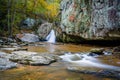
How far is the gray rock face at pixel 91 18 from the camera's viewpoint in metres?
14.4

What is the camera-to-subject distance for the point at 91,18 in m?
16.7

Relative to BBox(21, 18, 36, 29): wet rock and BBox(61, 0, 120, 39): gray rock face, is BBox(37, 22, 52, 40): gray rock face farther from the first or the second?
BBox(61, 0, 120, 39): gray rock face

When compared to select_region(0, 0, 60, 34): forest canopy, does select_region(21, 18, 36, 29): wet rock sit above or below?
below

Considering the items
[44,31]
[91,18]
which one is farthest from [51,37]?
[91,18]

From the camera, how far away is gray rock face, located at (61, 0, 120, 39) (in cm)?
1445

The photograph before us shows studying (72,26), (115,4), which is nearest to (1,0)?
(72,26)

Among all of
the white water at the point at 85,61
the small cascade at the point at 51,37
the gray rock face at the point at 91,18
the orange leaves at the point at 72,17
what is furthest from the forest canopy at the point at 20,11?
the white water at the point at 85,61

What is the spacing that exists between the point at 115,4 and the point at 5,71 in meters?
8.71

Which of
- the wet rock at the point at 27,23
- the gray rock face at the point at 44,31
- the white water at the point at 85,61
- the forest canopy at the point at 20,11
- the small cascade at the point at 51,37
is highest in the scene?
the forest canopy at the point at 20,11

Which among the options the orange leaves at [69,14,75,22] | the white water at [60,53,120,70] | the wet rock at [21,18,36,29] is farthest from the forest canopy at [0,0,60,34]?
the white water at [60,53,120,70]

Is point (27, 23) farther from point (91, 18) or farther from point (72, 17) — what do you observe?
point (91, 18)

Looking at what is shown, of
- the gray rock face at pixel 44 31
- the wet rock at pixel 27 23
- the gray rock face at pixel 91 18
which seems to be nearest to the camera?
the gray rock face at pixel 91 18

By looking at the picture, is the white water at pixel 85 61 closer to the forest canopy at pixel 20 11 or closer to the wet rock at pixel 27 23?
the forest canopy at pixel 20 11

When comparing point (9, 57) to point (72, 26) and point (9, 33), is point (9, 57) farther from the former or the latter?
point (9, 33)
